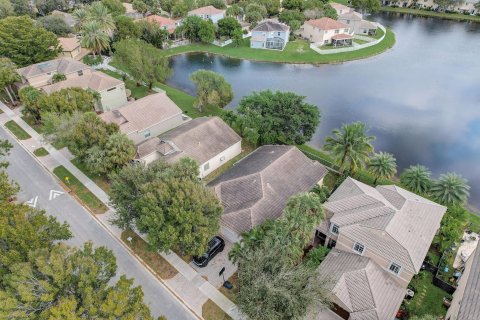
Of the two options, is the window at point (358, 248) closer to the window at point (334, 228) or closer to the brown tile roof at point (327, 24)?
the window at point (334, 228)

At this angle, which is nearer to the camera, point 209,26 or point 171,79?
point 171,79

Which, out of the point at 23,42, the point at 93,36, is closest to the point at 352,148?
the point at 93,36

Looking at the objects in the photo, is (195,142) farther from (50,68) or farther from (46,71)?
(50,68)

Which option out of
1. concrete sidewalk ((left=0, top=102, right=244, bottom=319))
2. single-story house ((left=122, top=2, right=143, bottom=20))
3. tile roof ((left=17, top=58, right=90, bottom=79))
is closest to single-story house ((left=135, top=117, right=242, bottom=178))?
concrete sidewalk ((left=0, top=102, right=244, bottom=319))

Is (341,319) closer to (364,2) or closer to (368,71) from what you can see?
(368,71)

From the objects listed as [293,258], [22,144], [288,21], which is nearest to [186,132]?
[293,258]

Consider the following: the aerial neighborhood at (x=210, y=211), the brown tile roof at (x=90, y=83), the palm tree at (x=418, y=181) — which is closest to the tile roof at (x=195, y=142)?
the aerial neighborhood at (x=210, y=211)
